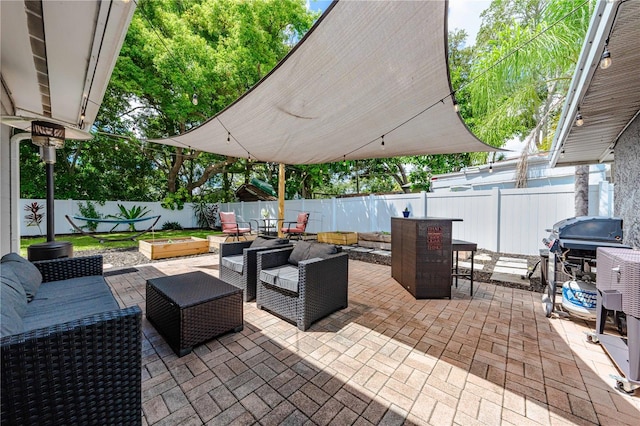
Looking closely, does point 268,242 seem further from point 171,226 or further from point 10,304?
point 171,226

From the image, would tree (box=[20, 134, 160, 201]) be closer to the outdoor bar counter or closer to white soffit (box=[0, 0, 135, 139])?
white soffit (box=[0, 0, 135, 139])

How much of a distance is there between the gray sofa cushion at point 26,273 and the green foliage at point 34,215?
9.45 m

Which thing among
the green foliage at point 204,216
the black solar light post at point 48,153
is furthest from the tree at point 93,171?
the black solar light post at point 48,153

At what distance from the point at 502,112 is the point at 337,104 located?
6001mm

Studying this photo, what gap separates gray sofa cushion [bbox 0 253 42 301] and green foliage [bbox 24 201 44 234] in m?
9.45

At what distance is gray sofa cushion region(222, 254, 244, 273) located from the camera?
3.34m

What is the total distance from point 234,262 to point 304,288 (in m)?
1.38

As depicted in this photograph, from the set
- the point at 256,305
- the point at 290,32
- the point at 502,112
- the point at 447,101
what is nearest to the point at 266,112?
the point at 447,101

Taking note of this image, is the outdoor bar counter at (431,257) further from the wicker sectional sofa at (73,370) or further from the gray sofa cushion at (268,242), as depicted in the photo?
the wicker sectional sofa at (73,370)

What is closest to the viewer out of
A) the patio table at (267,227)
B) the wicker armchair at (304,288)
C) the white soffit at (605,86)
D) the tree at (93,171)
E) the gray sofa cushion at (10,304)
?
the gray sofa cushion at (10,304)

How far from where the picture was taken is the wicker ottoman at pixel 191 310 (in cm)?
209

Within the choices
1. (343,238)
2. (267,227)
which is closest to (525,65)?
(343,238)

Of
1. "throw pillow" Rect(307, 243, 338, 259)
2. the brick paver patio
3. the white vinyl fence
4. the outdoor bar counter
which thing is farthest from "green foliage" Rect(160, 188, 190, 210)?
the outdoor bar counter

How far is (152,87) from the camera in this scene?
9.42 m
